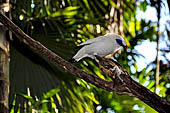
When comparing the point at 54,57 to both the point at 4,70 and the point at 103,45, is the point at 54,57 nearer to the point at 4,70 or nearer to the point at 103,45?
the point at 103,45

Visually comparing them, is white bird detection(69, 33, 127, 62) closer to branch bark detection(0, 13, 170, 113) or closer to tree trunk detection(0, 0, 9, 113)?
branch bark detection(0, 13, 170, 113)

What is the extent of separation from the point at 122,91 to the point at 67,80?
2.87 feet

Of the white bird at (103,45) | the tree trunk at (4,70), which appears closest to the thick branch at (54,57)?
the white bird at (103,45)

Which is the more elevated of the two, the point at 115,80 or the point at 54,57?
the point at 54,57

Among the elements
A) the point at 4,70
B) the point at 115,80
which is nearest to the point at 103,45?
the point at 115,80

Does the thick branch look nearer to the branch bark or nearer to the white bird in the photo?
the branch bark

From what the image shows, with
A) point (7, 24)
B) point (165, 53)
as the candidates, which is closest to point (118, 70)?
point (7, 24)

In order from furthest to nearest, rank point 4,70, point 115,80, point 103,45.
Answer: point 4,70, point 103,45, point 115,80

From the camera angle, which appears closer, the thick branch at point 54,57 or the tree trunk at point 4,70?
the thick branch at point 54,57

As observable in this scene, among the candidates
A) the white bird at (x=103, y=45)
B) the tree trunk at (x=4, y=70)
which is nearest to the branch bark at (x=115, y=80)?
the white bird at (x=103, y=45)

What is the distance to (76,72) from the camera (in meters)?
1.73

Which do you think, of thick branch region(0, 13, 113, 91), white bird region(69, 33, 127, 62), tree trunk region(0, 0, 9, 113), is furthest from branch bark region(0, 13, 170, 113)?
tree trunk region(0, 0, 9, 113)

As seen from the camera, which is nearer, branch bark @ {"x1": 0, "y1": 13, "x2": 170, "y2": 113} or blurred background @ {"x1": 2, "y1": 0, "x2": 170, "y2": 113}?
branch bark @ {"x1": 0, "y1": 13, "x2": 170, "y2": 113}

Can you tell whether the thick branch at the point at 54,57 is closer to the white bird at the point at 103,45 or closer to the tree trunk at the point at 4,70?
the white bird at the point at 103,45
